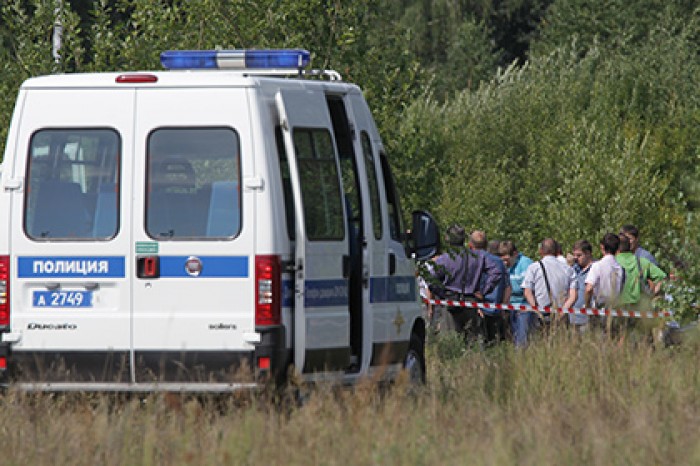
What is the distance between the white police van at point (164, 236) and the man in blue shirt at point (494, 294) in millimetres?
7722

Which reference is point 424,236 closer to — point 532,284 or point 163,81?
point 163,81

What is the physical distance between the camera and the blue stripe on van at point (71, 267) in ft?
34.1

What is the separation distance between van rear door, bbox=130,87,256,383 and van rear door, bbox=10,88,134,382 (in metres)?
0.13

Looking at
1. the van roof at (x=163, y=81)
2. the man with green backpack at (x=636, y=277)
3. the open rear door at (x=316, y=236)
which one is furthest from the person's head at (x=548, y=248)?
the van roof at (x=163, y=81)

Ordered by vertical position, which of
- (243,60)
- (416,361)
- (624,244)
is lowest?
(416,361)

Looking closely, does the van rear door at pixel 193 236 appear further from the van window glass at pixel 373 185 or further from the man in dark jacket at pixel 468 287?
the man in dark jacket at pixel 468 287

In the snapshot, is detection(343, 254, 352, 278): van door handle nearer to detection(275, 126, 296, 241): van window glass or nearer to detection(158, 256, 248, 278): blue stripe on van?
detection(275, 126, 296, 241): van window glass

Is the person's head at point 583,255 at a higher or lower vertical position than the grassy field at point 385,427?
higher

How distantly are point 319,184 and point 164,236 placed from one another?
44.4 inches

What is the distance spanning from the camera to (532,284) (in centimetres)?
1789

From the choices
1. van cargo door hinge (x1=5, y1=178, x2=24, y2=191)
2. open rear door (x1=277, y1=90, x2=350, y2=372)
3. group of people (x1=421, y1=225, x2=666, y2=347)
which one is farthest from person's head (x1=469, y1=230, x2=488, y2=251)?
van cargo door hinge (x1=5, y1=178, x2=24, y2=191)

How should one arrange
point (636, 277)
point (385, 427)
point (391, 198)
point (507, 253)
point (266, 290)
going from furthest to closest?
point (507, 253) < point (636, 277) < point (391, 198) < point (266, 290) < point (385, 427)

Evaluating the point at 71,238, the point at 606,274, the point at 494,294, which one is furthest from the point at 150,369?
the point at 494,294

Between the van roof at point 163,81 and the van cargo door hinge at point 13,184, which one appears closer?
the van roof at point 163,81
